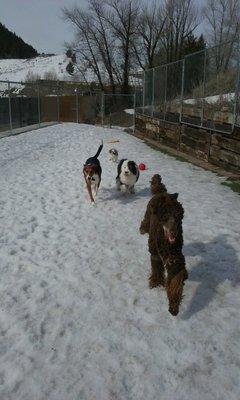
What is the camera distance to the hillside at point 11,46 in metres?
120

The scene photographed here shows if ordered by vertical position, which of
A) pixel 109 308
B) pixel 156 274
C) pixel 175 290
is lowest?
pixel 109 308

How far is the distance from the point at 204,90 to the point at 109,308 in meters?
10.3

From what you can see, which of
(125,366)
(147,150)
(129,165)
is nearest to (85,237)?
(129,165)

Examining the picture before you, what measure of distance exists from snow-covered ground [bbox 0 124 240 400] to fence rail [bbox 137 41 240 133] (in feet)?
12.3

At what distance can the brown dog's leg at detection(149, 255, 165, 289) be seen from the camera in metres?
4.37

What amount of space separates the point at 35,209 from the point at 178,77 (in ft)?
34.7

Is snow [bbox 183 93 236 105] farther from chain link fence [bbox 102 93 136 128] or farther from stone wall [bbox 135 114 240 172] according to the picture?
chain link fence [bbox 102 93 136 128]

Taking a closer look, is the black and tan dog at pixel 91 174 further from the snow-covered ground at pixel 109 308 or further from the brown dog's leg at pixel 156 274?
the brown dog's leg at pixel 156 274

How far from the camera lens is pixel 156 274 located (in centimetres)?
448

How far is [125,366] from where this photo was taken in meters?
3.41

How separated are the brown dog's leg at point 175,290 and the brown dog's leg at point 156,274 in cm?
46

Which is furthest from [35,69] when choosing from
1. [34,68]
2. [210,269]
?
[210,269]

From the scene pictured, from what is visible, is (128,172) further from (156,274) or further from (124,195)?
(156,274)

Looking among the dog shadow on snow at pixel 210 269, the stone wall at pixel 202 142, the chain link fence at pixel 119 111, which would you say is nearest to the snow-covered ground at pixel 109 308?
the dog shadow on snow at pixel 210 269
